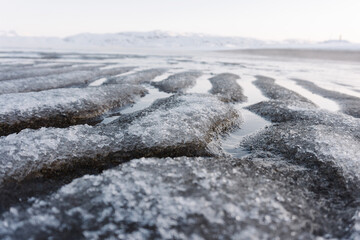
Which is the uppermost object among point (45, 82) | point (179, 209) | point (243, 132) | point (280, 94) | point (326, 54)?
point (326, 54)

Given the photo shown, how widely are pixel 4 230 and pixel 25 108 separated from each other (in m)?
5.28

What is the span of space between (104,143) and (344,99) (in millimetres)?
11740

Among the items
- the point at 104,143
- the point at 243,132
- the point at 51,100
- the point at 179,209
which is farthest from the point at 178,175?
the point at 51,100

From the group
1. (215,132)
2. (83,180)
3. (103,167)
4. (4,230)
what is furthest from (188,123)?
(4,230)

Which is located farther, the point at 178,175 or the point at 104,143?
the point at 104,143

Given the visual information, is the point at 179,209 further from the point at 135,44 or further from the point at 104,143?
the point at 135,44

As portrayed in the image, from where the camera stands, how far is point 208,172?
4156 mm

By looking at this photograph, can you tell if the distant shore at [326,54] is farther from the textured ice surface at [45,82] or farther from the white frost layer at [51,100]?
the white frost layer at [51,100]

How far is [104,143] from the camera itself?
5418 millimetres

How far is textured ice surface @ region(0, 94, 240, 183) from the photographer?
4.61 m

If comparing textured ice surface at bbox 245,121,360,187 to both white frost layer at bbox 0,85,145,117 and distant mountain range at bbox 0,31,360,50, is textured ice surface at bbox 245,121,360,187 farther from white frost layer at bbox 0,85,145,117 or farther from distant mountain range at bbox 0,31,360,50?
distant mountain range at bbox 0,31,360,50

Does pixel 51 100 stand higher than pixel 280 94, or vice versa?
pixel 51 100

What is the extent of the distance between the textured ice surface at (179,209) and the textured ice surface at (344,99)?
24.0 feet

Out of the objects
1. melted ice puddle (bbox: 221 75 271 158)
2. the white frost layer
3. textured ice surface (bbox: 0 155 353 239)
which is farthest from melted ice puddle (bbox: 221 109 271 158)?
the white frost layer
